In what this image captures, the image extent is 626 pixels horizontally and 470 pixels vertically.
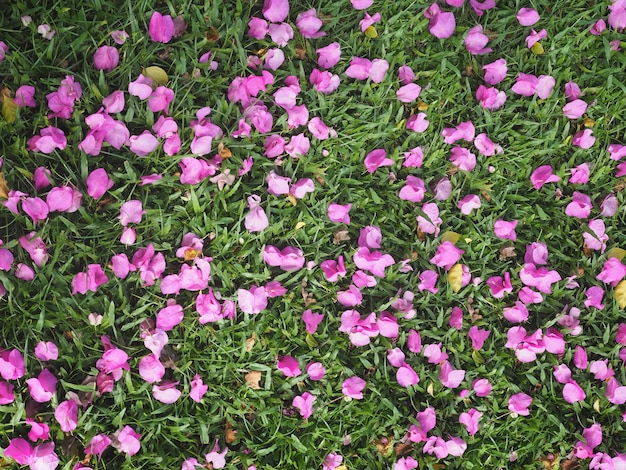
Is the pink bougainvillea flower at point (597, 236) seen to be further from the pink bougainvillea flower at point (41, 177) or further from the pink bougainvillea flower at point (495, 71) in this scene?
the pink bougainvillea flower at point (41, 177)

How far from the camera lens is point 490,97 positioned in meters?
1.60

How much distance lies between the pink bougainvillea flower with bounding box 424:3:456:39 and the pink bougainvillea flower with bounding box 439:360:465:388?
844 millimetres

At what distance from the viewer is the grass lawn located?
140cm

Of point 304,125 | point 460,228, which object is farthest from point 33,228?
point 460,228

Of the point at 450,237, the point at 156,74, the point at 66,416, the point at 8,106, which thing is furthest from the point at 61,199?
the point at 450,237

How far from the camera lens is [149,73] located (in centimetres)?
146

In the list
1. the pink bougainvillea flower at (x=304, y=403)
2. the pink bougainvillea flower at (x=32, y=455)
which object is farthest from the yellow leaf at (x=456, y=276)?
the pink bougainvillea flower at (x=32, y=455)

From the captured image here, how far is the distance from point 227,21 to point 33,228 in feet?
2.20

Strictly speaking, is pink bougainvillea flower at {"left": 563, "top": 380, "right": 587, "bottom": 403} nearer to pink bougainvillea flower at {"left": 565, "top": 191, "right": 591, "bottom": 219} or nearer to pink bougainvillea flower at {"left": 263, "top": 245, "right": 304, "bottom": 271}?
pink bougainvillea flower at {"left": 565, "top": 191, "right": 591, "bottom": 219}

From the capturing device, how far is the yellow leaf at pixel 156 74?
1.46 m

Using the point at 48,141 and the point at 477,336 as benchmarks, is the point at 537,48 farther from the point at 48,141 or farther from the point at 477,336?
the point at 48,141

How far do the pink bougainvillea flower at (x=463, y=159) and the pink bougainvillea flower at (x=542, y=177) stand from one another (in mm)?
167

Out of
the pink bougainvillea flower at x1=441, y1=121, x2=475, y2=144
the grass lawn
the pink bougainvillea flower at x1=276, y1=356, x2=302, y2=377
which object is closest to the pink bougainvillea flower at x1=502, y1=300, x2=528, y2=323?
the grass lawn

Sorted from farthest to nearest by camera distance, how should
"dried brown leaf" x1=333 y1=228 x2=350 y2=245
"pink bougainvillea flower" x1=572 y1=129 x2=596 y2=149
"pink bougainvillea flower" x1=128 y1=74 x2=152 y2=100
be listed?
1. "pink bougainvillea flower" x1=572 y1=129 x2=596 y2=149
2. "dried brown leaf" x1=333 y1=228 x2=350 y2=245
3. "pink bougainvillea flower" x1=128 y1=74 x2=152 y2=100
